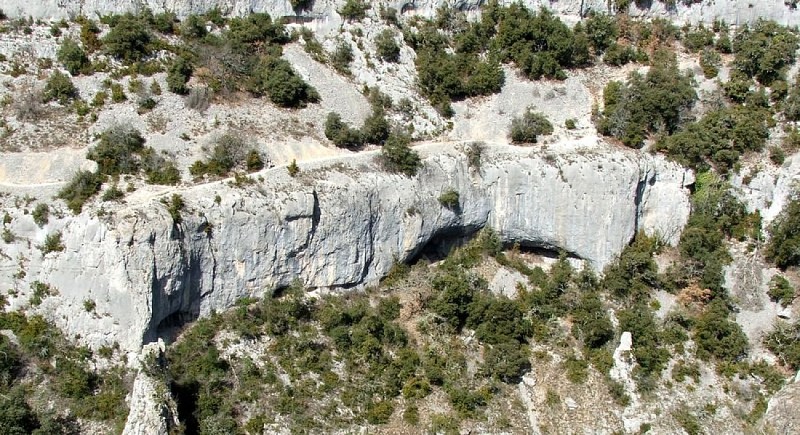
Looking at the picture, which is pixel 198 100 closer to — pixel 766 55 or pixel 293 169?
pixel 293 169

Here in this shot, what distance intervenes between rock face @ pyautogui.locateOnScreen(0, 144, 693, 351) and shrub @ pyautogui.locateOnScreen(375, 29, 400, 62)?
26.0 feet

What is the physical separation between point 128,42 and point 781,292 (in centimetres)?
4113

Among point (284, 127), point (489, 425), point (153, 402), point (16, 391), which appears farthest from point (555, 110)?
point (16, 391)

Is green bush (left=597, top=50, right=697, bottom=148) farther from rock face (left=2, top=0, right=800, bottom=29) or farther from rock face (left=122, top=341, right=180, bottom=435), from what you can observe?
rock face (left=122, top=341, right=180, bottom=435)

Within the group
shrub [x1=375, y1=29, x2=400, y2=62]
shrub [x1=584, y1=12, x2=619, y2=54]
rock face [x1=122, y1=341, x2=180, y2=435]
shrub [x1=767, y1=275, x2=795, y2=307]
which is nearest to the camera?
rock face [x1=122, y1=341, x2=180, y2=435]

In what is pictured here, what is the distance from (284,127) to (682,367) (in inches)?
1046

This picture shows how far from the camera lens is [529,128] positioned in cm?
5203

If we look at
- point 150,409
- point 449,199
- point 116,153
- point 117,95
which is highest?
point 117,95

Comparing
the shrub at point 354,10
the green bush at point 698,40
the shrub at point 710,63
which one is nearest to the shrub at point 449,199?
the shrub at point 354,10

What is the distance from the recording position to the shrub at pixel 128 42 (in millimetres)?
49312

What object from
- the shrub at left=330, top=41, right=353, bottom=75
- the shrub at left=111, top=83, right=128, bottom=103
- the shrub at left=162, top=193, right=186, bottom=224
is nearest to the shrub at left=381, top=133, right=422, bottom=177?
the shrub at left=330, top=41, right=353, bottom=75

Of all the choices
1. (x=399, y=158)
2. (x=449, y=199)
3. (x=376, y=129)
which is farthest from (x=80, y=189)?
(x=449, y=199)

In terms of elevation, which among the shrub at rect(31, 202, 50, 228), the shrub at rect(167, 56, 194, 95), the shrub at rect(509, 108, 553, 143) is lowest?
the shrub at rect(31, 202, 50, 228)

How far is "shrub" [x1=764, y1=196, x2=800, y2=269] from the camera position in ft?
161
